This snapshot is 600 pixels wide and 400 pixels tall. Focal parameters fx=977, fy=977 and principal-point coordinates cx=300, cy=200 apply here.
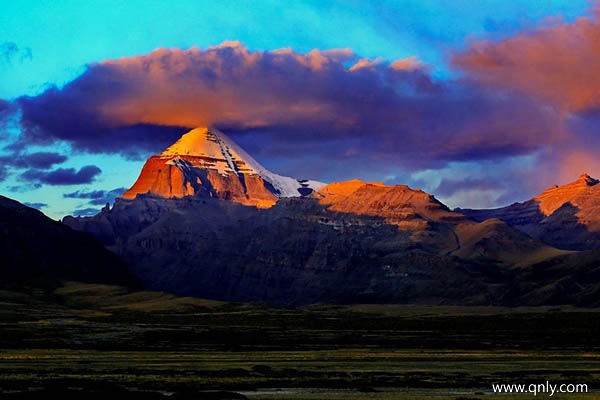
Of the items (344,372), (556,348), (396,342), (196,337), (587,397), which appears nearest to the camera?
(587,397)

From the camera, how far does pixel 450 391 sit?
73.7m

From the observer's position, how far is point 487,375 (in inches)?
3408

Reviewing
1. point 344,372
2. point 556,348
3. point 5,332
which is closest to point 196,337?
point 5,332

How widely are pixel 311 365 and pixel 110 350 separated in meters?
35.2

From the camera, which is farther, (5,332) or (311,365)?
(5,332)

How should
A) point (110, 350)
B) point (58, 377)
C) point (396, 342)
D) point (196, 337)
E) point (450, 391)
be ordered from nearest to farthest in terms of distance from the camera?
point (450, 391) < point (58, 377) < point (110, 350) < point (396, 342) < point (196, 337)

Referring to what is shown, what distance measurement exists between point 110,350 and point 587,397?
7255 centimetres

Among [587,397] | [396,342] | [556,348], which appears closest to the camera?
[587,397]

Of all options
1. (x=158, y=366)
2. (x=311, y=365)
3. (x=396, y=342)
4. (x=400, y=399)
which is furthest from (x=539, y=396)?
(x=396, y=342)

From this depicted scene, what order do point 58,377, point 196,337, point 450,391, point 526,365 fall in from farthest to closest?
1. point 196,337
2. point 526,365
3. point 58,377
4. point 450,391

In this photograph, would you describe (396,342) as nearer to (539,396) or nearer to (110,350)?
(110,350)

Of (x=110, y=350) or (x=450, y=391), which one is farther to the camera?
(x=110, y=350)

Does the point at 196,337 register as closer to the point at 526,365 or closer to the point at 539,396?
the point at 526,365

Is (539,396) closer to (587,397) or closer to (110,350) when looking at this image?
(587,397)
